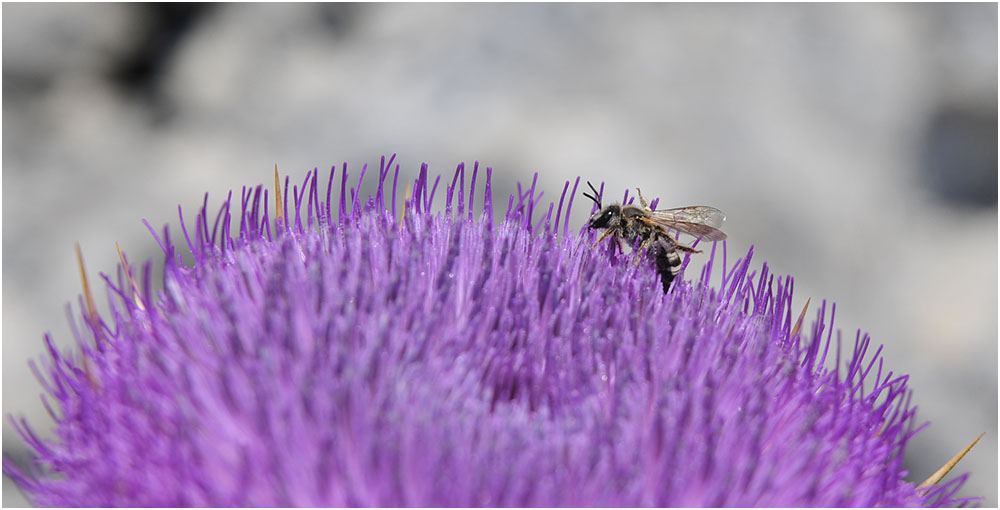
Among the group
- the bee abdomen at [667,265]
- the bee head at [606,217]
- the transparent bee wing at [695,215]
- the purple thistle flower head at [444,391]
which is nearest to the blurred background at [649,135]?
the transparent bee wing at [695,215]

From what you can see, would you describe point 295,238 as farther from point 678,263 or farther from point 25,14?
point 25,14

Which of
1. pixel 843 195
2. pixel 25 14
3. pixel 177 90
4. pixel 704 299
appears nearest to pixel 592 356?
pixel 704 299

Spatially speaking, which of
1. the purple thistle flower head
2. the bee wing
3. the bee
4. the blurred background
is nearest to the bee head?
the bee

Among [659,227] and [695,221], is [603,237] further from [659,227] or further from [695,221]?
[695,221]

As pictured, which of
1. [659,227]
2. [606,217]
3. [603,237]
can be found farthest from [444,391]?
[659,227]

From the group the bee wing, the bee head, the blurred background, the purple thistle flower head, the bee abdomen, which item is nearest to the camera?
the purple thistle flower head

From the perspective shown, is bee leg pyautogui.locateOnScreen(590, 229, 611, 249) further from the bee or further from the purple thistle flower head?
the purple thistle flower head

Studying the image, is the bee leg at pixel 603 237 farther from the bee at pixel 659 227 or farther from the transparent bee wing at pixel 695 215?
the transparent bee wing at pixel 695 215
